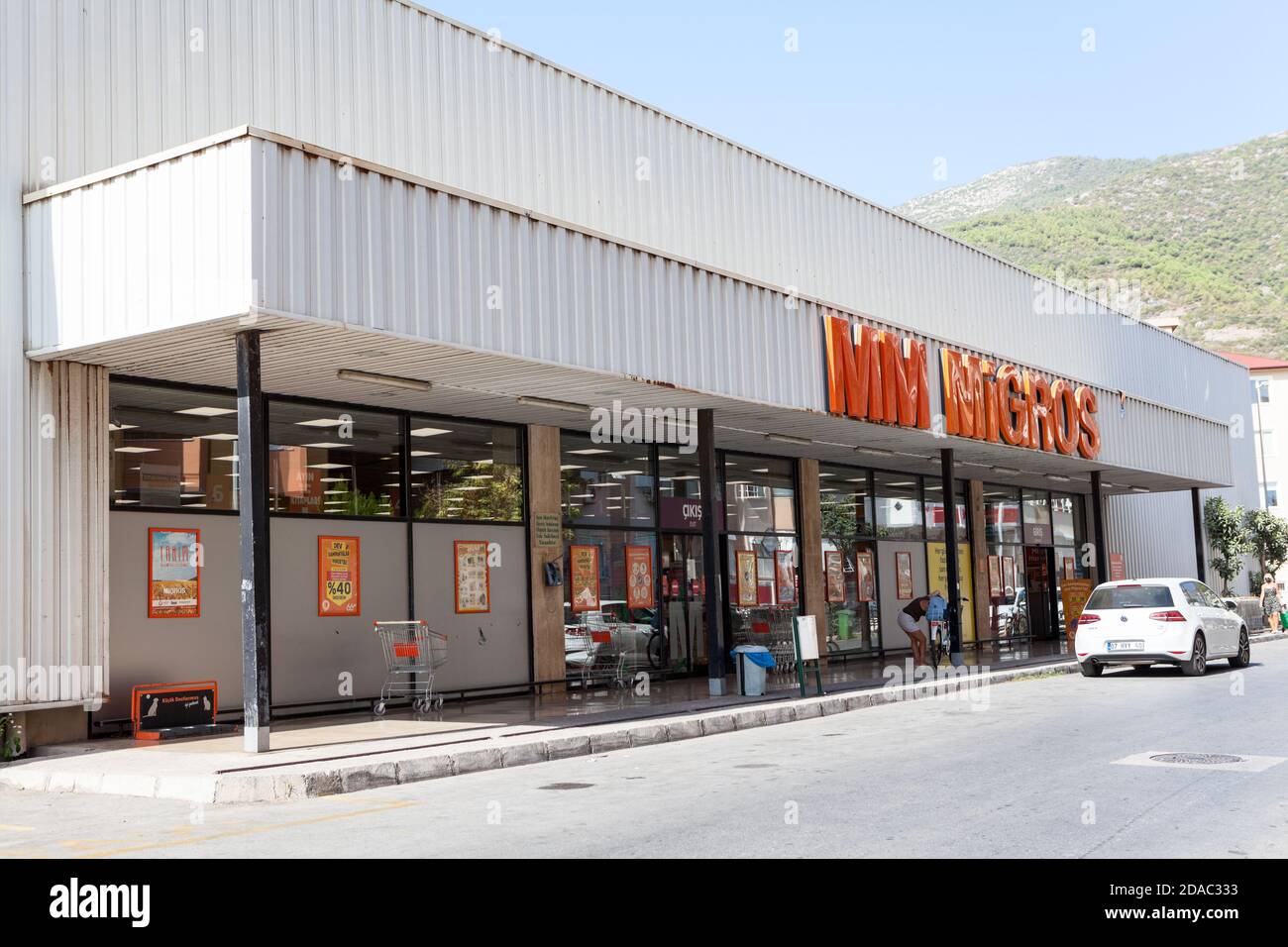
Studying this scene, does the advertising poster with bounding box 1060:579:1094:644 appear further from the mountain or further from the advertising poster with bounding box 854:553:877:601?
the mountain

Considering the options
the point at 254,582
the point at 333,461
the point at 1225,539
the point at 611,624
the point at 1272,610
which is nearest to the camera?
the point at 254,582

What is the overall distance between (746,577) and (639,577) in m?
3.29

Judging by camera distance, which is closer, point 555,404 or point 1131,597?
point 555,404

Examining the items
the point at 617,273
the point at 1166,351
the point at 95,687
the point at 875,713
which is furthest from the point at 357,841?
the point at 1166,351

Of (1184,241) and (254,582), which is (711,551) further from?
(1184,241)

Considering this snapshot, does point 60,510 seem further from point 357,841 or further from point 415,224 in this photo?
point 357,841

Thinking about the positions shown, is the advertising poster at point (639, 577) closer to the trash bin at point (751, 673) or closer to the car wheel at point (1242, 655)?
the trash bin at point (751, 673)

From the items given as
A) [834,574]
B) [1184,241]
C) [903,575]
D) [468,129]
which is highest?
[1184,241]

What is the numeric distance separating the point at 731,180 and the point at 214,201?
1322 cm

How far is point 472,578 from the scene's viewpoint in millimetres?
17906

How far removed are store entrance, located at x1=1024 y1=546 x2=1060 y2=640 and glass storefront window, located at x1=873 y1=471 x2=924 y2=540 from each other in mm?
6315

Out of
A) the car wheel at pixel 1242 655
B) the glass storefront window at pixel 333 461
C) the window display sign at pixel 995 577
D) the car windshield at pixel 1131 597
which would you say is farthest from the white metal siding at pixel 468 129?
the car wheel at pixel 1242 655

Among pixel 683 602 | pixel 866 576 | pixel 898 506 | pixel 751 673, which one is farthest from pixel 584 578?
pixel 898 506

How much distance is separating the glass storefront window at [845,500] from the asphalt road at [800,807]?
39.5 feet
